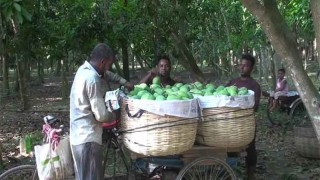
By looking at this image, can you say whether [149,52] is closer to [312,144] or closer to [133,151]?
[312,144]

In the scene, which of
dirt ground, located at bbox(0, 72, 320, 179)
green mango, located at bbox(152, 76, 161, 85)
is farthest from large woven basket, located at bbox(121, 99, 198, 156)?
dirt ground, located at bbox(0, 72, 320, 179)

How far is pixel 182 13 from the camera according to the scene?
357 inches

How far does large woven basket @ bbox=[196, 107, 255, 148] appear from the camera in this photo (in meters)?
4.30

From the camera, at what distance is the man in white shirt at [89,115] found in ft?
12.9

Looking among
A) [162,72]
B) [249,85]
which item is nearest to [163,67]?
[162,72]

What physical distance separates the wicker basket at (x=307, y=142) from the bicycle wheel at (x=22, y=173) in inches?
168

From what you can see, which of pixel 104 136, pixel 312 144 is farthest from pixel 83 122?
pixel 312 144

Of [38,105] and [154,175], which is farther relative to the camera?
[38,105]

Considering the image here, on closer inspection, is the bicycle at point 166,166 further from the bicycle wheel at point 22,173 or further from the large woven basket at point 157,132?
the bicycle wheel at point 22,173

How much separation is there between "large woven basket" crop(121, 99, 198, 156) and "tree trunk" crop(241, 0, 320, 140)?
3.51ft

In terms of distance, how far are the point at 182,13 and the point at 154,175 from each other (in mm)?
5016

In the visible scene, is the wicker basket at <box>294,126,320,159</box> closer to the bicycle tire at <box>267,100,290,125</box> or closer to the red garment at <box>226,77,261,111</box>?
the red garment at <box>226,77,261,111</box>

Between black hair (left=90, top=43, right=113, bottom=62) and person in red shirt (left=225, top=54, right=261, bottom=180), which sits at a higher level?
black hair (left=90, top=43, right=113, bottom=62)

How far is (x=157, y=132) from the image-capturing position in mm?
4004
